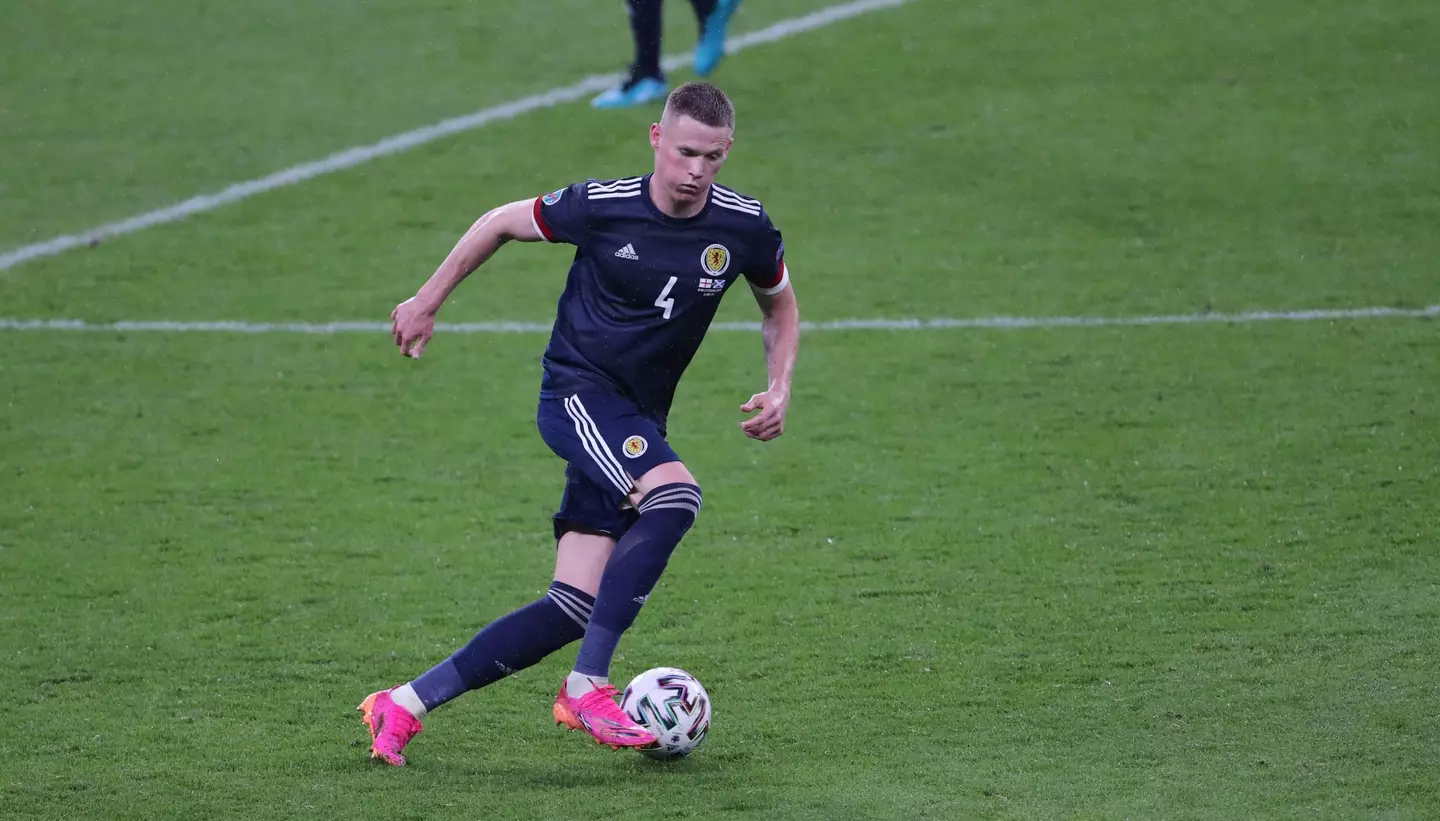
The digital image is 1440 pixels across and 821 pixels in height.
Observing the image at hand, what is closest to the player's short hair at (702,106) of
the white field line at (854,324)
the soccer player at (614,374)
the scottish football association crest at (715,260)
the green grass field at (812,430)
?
the soccer player at (614,374)

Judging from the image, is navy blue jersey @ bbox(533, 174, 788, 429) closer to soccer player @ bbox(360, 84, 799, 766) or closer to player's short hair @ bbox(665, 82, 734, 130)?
soccer player @ bbox(360, 84, 799, 766)

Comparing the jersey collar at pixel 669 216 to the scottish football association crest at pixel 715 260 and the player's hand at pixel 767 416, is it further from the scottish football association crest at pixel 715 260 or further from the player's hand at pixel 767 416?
the player's hand at pixel 767 416

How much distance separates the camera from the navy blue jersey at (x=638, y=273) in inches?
179

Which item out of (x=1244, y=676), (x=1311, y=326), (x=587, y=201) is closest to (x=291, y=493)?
(x=587, y=201)

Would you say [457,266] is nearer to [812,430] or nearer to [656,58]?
[812,430]

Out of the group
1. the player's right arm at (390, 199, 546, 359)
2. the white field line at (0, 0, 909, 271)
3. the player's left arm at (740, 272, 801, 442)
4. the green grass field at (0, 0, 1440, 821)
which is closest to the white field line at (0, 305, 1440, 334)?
the green grass field at (0, 0, 1440, 821)

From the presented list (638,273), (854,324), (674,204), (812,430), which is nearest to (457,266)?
(638,273)

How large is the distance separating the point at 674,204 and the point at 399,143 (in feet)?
24.5

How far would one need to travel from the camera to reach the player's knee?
14.5 ft

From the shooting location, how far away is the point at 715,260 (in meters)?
4.58

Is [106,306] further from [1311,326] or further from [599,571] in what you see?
[1311,326]

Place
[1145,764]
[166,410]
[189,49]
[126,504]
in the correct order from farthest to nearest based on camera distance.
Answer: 1. [189,49]
2. [166,410]
3. [126,504]
4. [1145,764]

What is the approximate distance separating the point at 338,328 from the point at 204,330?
0.67 metres

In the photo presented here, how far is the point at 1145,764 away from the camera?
438 centimetres
